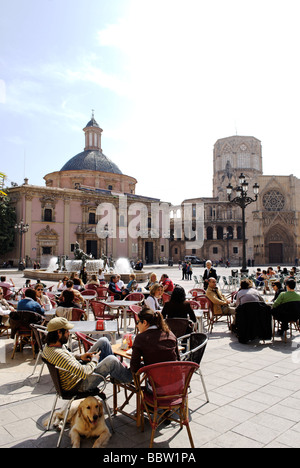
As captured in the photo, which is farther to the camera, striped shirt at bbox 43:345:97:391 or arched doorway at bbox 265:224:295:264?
arched doorway at bbox 265:224:295:264

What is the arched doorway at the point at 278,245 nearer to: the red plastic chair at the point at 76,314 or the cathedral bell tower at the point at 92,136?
the cathedral bell tower at the point at 92,136

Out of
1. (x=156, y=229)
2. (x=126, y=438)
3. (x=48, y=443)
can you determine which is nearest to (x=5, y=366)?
(x=48, y=443)

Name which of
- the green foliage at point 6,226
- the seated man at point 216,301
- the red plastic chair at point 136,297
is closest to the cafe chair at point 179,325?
the seated man at point 216,301

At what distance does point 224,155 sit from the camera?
6128cm

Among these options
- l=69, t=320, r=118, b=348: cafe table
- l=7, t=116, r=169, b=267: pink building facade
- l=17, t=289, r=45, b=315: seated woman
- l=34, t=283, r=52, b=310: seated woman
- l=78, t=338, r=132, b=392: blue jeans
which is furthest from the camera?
l=7, t=116, r=169, b=267: pink building facade

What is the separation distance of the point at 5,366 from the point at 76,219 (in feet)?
116

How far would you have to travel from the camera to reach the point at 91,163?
150 feet

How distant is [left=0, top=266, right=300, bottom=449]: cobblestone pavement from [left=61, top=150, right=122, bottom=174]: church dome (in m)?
41.4

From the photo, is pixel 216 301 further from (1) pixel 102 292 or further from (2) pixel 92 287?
(2) pixel 92 287

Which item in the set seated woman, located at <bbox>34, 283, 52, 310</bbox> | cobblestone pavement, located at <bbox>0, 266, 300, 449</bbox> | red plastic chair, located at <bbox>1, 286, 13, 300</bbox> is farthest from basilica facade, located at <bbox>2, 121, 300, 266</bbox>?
cobblestone pavement, located at <bbox>0, 266, 300, 449</bbox>

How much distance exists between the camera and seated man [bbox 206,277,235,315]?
7.41 meters

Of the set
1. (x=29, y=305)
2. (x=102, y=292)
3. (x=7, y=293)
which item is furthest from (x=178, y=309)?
(x=7, y=293)

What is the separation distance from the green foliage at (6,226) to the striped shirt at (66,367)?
3411cm

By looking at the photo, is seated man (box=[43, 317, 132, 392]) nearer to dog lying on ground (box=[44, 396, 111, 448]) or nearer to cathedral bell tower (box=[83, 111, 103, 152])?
dog lying on ground (box=[44, 396, 111, 448])
